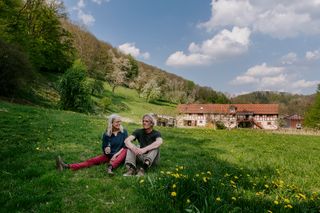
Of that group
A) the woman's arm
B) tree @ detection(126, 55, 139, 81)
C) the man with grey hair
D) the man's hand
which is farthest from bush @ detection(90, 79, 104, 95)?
the man's hand

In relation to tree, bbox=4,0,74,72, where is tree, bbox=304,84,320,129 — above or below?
below

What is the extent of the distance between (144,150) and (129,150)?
0.41 meters

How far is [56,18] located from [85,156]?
53.0 metres

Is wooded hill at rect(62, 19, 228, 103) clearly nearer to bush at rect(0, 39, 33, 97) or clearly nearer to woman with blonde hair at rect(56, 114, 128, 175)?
bush at rect(0, 39, 33, 97)

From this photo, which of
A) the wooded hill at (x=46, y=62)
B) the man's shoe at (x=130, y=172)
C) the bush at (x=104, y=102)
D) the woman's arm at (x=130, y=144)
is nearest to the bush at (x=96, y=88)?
the wooded hill at (x=46, y=62)

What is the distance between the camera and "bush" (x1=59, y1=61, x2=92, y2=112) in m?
40.6

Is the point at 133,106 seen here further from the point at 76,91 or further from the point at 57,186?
the point at 57,186

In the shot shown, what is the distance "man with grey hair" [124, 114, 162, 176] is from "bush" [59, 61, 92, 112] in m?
33.6

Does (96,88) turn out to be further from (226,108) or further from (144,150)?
(144,150)

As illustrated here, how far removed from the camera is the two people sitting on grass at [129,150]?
802cm

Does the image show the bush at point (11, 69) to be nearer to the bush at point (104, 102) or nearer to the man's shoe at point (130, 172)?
the bush at point (104, 102)

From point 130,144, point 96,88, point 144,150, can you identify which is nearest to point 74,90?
point 96,88

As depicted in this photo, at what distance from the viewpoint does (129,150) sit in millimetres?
8336

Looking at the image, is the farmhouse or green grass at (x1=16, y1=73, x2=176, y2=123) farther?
the farmhouse
